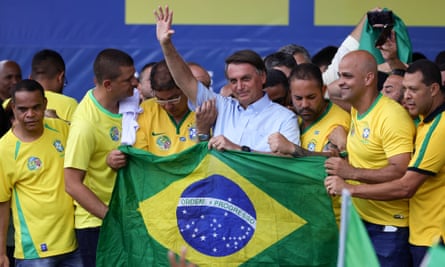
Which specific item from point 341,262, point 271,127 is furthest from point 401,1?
point 341,262

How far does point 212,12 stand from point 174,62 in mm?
3397

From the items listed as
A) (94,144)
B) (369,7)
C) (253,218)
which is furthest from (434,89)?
(369,7)

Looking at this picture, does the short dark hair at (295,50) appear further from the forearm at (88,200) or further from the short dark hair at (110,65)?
the forearm at (88,200)

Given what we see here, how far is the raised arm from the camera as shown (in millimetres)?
6043

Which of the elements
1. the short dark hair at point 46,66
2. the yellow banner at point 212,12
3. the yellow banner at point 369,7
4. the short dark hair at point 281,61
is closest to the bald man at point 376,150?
the short dark hair at point 281,61

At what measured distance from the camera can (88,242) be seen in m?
6.49

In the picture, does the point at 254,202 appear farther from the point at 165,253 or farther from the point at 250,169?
the point at 165,253

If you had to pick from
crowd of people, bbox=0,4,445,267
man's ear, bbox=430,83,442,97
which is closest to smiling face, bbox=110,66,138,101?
crowd of people, bbox=0,4,445,267

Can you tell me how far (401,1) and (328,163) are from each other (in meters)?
3.91

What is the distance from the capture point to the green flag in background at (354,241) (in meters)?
3.23

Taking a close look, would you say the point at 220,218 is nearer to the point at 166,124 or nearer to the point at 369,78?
the point at 166,124

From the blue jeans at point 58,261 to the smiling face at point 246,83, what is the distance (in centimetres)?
155

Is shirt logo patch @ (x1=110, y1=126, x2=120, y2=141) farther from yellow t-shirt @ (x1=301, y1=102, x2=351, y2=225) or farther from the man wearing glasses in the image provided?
yellow t-shirt @ (x1=301, y1=102, x2=351, y2=225)

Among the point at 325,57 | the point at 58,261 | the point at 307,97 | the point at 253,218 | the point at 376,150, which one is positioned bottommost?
the point at 58,261
